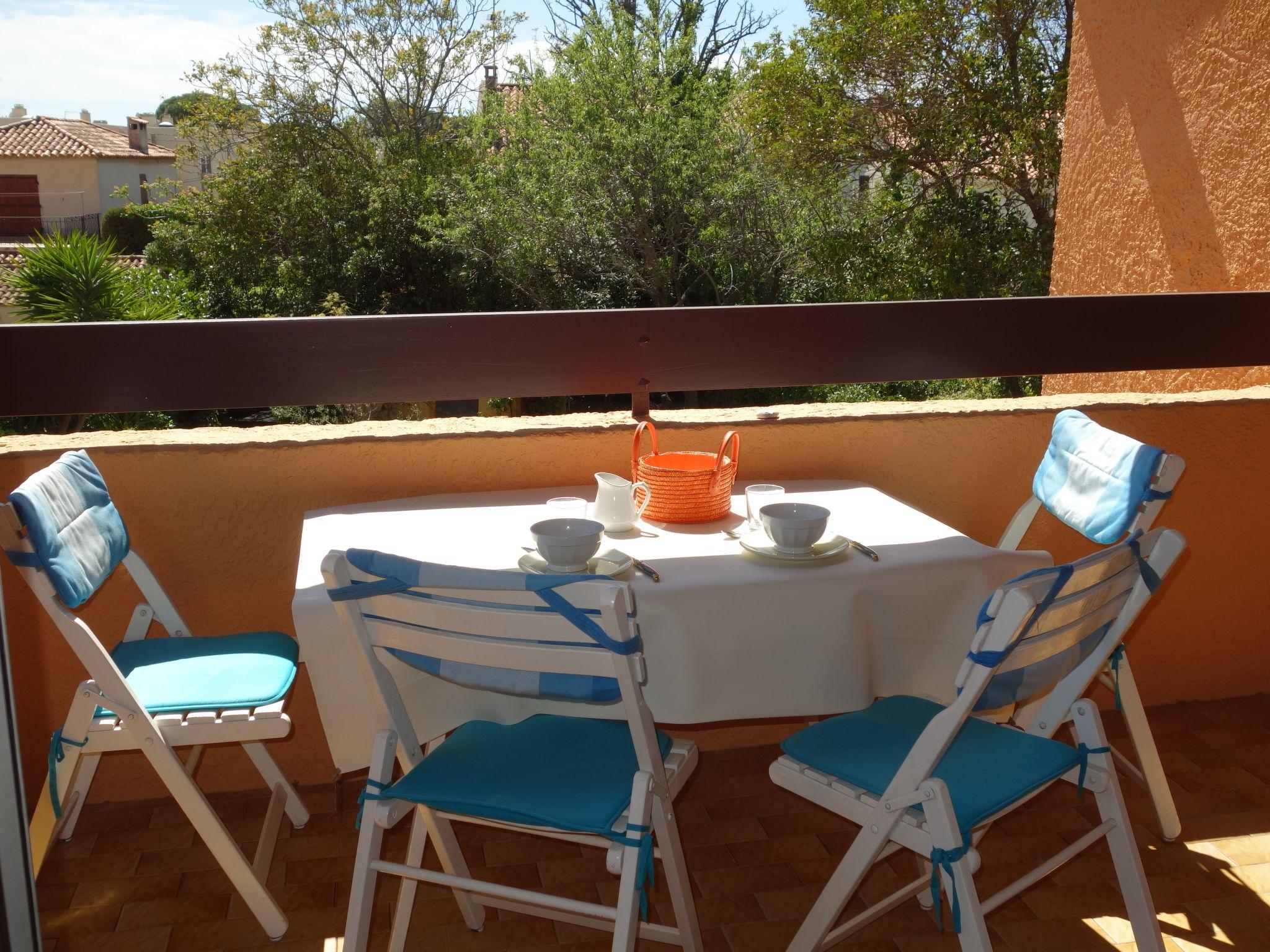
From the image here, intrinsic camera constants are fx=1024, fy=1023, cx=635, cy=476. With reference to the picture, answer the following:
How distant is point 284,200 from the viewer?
51.7 ft

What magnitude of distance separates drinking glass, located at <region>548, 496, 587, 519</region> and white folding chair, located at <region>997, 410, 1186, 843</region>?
0.82 m

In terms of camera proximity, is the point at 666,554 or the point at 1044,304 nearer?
the point at 666,554

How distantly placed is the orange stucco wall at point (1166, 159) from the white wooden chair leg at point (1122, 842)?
203cm

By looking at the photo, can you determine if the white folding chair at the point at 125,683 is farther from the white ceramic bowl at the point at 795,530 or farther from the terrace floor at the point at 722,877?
the white ceramic bowl at the point at 795,530

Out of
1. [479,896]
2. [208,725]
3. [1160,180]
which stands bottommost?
[479,896]

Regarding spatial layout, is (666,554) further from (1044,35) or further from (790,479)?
(1044,35)

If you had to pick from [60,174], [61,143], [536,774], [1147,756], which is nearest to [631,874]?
[536,774]

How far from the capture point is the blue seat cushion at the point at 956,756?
1.43m

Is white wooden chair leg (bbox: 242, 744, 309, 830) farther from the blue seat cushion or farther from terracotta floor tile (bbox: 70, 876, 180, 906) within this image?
the blue seat cushion

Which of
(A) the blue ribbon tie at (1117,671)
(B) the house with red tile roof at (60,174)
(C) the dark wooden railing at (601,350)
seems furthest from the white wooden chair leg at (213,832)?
(B) the house with red tile roof at (60,174)

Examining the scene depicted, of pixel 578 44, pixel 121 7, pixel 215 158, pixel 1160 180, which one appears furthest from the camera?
pixel 121 7

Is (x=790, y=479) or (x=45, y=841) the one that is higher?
(x=790, y=479)

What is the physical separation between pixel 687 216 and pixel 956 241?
3759mm

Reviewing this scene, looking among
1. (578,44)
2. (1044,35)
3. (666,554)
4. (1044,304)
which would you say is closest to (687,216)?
(578,44)
